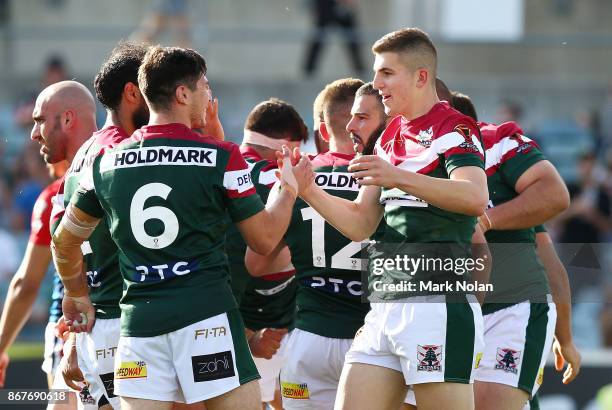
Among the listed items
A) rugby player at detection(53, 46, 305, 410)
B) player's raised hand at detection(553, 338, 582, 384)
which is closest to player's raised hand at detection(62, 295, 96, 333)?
rugby player at detection(53, 46, 305, 410)

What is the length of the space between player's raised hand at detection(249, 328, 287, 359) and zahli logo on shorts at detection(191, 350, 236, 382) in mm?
1541

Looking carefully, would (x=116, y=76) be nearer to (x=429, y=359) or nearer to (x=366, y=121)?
(x=366, y=121)

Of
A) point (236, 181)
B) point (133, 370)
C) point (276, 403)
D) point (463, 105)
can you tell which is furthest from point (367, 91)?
point (276, 403)

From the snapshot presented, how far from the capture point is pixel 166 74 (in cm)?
513

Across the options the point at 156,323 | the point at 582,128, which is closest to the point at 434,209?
the point at 156,323

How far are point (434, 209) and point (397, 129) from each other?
53 centimetres

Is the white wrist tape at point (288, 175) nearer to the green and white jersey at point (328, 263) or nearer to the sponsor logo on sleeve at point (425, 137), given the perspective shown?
the sponsor logo on sleeve at point (425, 137)

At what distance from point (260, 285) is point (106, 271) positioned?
1.38m

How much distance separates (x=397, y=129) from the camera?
5.42 m

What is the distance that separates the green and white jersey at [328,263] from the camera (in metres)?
6.10

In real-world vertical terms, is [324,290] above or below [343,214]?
below

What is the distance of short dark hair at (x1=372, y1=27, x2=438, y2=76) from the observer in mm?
5297

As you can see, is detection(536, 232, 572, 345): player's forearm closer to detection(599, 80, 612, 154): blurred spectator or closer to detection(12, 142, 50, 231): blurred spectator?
detection(12, 142, 50, 231): blurred spectator

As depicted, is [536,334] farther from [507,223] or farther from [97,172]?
[97,172]
